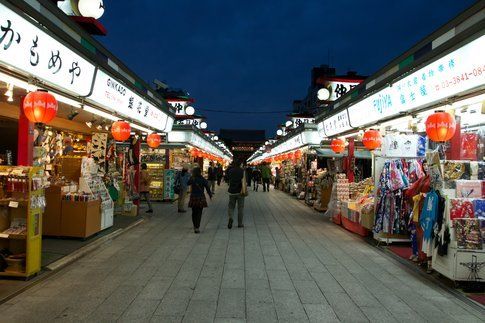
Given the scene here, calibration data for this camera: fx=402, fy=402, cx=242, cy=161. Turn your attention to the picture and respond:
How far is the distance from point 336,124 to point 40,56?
11.9 m

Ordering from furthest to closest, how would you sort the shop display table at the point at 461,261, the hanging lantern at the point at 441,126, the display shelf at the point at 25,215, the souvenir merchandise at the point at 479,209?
the hanging lantern at the point at 441,126 → the souvenir merchandise at the point at 479,209 → the display shelf at the point at 25,215 → the shop display table at the point at 461,261

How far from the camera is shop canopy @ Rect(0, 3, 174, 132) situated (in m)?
5.51

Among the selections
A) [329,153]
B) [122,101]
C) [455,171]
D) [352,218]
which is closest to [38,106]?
[122,101]

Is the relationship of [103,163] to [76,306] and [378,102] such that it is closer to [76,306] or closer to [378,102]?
[76,306]

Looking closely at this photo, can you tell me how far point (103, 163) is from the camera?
Answer: 12.5m

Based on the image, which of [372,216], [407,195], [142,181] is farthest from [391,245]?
[142,181]

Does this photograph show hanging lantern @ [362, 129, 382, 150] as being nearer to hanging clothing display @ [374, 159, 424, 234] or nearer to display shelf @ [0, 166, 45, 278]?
hanging clothing display @ [374, 159, 424, 234]

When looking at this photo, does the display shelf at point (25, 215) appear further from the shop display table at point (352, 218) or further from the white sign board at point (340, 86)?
the white sign board at point (340, 86)

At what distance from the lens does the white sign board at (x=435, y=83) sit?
6.21 m

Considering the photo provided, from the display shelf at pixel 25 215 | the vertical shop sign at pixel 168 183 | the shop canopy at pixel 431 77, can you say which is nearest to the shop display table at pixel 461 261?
the shop canopy at pixel 431 77

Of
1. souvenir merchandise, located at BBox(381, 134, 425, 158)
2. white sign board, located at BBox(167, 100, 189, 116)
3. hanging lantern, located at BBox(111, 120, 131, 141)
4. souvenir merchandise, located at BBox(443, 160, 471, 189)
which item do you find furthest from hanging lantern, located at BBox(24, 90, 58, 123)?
white sign board, located at BBox(167, 100, 189, 116)

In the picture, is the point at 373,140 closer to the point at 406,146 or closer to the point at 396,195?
Answer: the point at 406,146

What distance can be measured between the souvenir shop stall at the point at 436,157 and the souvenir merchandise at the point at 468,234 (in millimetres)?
15

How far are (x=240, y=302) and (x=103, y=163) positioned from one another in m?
8.23
